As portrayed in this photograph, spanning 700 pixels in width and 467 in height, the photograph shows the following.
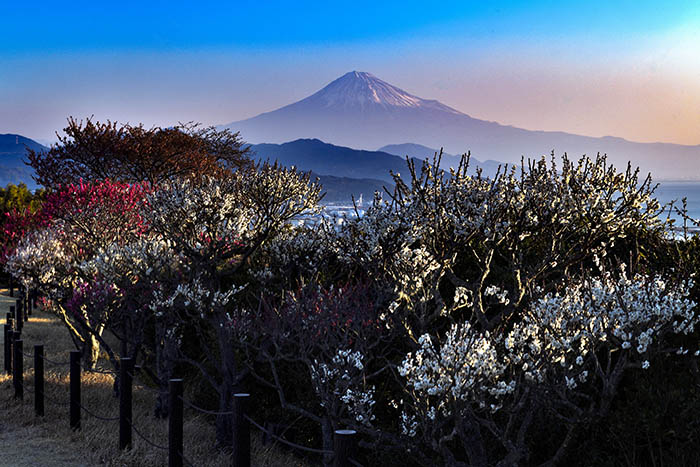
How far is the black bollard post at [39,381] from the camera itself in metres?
10.8

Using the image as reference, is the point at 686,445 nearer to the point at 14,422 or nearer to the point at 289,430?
the point at 289,430

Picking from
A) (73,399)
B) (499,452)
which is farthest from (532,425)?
(73,399)

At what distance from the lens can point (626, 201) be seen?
9211mm

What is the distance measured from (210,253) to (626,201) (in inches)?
262

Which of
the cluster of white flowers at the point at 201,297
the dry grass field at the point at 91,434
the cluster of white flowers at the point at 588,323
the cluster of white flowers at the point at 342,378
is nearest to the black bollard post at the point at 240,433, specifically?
the cluster of white flowers at the point at 342,378

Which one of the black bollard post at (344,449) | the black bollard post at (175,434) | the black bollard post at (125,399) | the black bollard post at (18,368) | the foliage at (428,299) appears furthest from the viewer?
the black bollard post at (18,368)

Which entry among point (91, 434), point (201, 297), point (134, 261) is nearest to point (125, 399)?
point (91, 434)

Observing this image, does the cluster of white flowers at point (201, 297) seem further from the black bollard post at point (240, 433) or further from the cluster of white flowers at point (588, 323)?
the cluster of white flowers at point (588, 323)

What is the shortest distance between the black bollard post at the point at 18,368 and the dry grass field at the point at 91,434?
0.63 feet

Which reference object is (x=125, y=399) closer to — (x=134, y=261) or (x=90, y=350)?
(x=134, y=261)

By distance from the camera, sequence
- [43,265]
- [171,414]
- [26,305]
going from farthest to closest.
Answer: [26,305] < [43,265] < [171,414]

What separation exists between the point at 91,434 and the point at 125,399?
4.73ft

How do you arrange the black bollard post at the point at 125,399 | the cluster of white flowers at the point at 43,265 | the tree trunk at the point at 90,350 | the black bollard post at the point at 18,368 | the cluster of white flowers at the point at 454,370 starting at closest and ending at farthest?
1. the cluster of white flowers at the point at 454,370
2. the black bollard post at the point at 125,399
3. the black bollard post at the point at 18,368
4. the cluster of white flowers at the point at 43,265
5. the tree trunk at the point at 90,350

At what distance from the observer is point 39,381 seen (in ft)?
35.6
